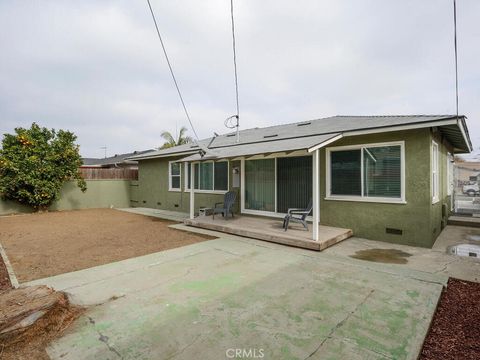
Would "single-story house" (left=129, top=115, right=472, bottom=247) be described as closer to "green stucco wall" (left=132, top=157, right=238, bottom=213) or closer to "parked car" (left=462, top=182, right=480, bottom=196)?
"green stucco wall" (left=132, top=157, right=238, bottom=213)

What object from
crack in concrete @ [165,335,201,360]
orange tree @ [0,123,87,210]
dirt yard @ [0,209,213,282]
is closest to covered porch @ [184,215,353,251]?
dirt yard @ [0,209,213,282]

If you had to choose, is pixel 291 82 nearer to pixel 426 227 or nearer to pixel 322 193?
pixel 322 193

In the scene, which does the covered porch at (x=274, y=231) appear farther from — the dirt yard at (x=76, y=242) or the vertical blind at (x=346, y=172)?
the vertical blind at (x=346, y=172)

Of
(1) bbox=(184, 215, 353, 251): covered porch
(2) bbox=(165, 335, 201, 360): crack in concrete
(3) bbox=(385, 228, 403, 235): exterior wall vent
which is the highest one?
(3) bbox=(385, 228, 403, 235): exterior wall vent

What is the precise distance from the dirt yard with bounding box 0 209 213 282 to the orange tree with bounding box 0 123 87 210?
2.00 meters

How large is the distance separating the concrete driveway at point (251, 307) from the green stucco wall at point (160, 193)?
586 centimetres

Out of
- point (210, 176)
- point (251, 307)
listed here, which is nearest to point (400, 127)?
point (251, 307)

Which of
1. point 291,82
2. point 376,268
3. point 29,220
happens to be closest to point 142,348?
point 376,268

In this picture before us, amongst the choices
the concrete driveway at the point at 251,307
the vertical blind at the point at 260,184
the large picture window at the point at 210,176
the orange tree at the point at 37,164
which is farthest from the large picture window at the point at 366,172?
the orange tree at the point at 37,164

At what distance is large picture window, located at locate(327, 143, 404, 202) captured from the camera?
6035 mm

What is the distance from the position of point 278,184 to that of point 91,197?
11.0m

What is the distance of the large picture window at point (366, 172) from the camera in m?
6.04

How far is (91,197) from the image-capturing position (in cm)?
1384

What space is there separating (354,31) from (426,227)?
6.06 metres
